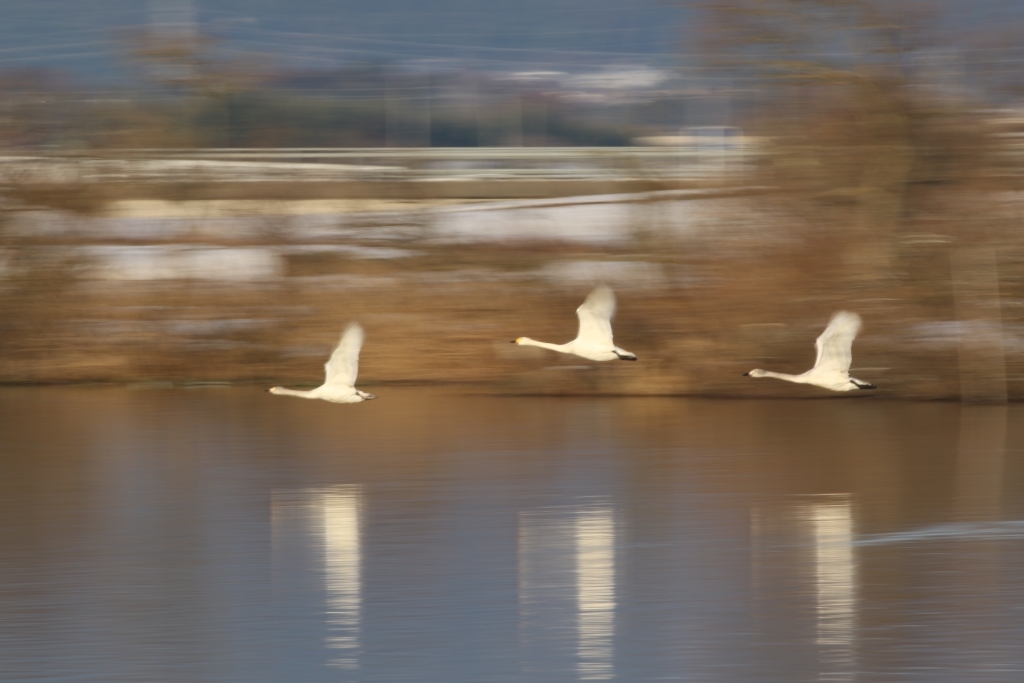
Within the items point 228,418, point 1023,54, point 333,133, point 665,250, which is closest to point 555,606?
point 228,418

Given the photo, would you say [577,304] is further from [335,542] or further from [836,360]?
[335,542]

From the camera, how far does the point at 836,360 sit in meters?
16.3

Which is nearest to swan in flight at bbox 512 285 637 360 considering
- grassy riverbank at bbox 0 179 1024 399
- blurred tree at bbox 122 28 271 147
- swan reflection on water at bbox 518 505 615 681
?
swan reflection on water at bbox 518 505 615 681

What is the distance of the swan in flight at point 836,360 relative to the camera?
16094mm

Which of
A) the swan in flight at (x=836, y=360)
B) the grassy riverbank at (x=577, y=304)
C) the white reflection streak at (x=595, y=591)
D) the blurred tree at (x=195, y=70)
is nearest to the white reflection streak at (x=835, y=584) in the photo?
the white reflection streak at (x=595, y=591)

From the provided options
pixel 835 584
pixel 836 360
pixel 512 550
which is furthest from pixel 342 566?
pixel 836 360

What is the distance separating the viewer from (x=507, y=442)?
645 inches

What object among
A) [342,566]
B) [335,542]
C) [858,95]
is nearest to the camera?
[342,566]

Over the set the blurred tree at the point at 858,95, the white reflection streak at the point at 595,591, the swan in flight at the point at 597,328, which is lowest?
the white reflection streak at the point at 595,591

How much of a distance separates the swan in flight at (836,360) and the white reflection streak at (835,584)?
11.4ft

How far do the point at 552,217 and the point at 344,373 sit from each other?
7.68m

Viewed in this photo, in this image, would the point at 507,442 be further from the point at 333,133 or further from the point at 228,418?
the point at 333,133

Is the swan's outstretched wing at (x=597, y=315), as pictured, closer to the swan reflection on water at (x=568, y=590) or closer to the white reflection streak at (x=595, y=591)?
the swan reflection on water at (x=568, y=590)

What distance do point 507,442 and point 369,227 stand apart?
7.70 metres
